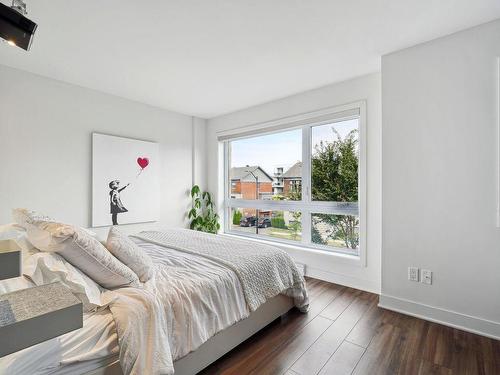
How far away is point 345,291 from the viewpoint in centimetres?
304

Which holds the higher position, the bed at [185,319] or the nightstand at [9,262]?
the nightstand at [9,262]

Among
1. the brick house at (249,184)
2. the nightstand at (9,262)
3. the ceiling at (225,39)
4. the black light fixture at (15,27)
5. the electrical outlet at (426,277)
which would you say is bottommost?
the electrical outlet at (426,277)

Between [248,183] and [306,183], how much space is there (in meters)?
1.22

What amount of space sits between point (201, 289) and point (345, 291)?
2.06 m

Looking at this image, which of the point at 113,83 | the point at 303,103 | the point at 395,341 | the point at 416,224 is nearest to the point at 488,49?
the point at 416,224

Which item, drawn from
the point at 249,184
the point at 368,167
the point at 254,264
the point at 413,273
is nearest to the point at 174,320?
the point at 254,264

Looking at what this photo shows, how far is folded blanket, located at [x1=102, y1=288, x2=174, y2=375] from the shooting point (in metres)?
1.25

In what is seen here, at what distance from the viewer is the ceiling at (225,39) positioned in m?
1.93

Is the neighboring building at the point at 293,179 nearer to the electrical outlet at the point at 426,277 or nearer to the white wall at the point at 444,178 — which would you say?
the white wall at the point at 444,178

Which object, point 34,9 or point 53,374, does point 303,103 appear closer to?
point 34,9

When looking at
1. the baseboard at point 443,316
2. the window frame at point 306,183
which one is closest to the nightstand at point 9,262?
the baseboard at point 443,316

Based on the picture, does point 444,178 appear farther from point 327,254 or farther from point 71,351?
point 71,351

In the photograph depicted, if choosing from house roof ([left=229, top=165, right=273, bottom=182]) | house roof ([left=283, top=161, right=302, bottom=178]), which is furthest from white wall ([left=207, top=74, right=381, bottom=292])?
house roof ([left=229, top=165, right=273, bottom=182])

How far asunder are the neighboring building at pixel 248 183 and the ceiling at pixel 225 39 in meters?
1.47
